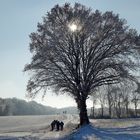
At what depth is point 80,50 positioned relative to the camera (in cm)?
4947

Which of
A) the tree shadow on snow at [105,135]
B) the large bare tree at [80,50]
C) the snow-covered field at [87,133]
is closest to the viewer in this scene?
the tree shadow on snow at [105,135]

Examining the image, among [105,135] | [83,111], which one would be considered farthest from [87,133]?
[83,111]

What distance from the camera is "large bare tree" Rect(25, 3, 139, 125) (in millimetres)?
48125

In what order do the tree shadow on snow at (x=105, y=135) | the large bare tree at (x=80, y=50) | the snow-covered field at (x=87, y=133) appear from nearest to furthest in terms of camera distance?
the tree shadow on snow at (x=105, y=135) < the snow-covered field at (x=87, y=133) < the large bare tree at (x=80, y=50)

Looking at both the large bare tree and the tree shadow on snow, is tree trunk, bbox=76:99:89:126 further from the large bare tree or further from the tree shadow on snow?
the tree shadow on snow

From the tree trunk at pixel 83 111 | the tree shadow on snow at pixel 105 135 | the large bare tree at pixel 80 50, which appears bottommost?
the tree shadow on snow at pixel 105 135

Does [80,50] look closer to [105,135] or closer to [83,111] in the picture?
[83,111]

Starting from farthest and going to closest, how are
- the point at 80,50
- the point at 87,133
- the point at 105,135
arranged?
the point at 80,50 → the point at 87,133 → the point at 105,135

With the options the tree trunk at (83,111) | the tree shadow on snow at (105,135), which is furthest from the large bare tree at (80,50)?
the tree shadow on snow at (105,135)

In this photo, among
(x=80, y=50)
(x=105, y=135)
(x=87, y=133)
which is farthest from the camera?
(x=80, y=50)

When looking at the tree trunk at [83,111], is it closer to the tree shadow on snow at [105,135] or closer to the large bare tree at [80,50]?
the large bare tree at [80,50]

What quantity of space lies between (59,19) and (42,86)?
8.44 m

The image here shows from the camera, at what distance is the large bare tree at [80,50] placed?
4812cm

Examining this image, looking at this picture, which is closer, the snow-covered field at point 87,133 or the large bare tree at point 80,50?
the snow-covered field at point 87,133
